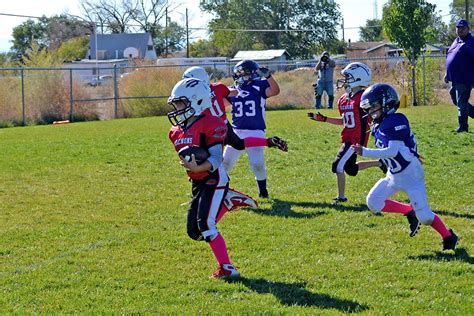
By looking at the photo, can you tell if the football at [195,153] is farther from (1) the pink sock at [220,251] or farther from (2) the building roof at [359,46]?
(2) the building roof at [359,46]

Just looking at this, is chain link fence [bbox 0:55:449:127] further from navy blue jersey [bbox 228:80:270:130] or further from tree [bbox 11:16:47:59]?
tree [bbox 11:16:47:59]

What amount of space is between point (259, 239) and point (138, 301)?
6.83 ft

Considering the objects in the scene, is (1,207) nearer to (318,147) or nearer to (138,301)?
(138,301)

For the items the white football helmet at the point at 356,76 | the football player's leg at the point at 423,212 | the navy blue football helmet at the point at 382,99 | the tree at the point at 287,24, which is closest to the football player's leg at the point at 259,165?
the white football helmet at the point at 356,76

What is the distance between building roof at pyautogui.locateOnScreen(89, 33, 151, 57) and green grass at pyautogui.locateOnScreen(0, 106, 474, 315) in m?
56.6

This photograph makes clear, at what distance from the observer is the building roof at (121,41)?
2689 inches

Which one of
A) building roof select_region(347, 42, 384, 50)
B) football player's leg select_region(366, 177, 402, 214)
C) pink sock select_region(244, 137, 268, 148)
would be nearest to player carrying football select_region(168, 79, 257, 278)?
football player's leg select_region(366, 177, 402, 214)

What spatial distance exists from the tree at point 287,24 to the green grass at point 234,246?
5630cm

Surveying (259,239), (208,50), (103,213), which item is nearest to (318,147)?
(103,213)

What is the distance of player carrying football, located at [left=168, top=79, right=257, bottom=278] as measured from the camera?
5984 millimetres

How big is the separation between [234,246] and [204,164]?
1427mm

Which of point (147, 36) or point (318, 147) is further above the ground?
point (147, 36)

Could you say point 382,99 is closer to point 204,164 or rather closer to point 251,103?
point 204,164

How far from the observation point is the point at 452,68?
1448cm
